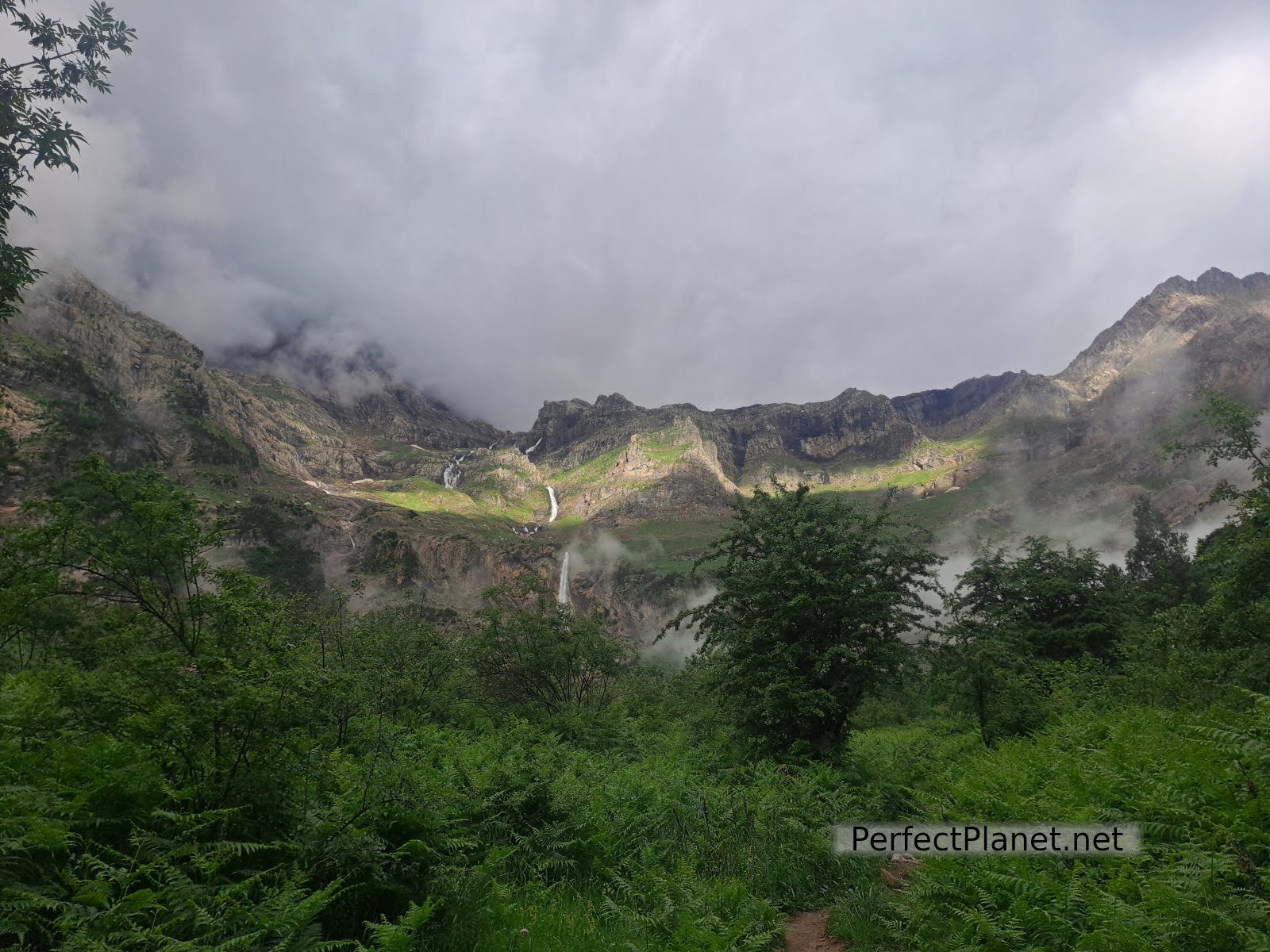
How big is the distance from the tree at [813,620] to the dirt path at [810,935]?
8350mm

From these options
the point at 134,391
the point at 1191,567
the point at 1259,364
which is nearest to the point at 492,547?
the point at 134,391

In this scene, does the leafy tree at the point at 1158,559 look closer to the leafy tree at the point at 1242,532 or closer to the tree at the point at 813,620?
the leafy tree at the point at 1242,532

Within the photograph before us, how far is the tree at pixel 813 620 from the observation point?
655 inches

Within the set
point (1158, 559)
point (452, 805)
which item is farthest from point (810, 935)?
point (1158, 559)

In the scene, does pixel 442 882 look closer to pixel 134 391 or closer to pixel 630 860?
pixel 630 860

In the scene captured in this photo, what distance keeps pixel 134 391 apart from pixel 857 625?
182 metres

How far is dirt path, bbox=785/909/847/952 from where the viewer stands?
6633mm

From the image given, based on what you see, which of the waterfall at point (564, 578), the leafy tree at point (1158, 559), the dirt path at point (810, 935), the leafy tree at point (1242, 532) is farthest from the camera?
the waterfall at point (564, 578)

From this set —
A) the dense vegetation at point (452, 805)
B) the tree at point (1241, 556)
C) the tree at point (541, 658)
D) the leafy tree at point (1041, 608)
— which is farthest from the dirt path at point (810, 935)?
the tree at point (541, 658)

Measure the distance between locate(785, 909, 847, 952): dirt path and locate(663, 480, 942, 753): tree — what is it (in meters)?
8.35

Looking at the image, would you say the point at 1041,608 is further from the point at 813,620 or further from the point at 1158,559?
the point at 1158,559

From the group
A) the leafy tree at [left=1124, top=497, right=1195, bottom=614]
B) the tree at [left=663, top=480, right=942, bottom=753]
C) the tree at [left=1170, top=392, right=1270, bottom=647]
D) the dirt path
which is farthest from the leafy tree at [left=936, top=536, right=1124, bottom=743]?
the leafy tree at [left=1124, top=497, right=1195, bottom=614]

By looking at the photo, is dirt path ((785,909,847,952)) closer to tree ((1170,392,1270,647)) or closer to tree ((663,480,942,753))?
tree ((663,480,942,753))

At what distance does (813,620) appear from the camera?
17656 mm
